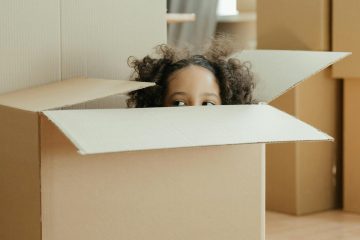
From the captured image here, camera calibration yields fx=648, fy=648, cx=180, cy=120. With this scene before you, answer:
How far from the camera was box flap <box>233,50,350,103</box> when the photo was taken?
0.96 metres

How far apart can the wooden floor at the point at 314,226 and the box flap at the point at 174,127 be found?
24.9 inches

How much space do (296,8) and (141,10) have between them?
0.67 m

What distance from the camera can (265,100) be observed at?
967 millimetres

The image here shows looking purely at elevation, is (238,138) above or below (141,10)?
below

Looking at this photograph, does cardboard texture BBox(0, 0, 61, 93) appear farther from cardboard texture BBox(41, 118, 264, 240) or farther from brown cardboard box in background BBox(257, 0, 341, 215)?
brown cardboard box in background BBox(257, 0, 341, 215)

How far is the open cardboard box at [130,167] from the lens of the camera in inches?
28.1

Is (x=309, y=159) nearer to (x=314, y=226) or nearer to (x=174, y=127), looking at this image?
(x=314, y=226)

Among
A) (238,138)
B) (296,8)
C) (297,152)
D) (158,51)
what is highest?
(296,8)

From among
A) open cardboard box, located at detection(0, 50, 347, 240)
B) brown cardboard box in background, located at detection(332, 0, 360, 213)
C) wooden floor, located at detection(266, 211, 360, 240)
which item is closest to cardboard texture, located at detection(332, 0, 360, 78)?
brown cardboard box in background, located at detection(332, 0, 360, 213)

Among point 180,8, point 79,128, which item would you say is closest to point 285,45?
point 79,128

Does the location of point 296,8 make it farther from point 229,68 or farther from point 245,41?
point 245,41

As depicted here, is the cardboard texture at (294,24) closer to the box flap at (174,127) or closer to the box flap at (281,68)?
the box flap at (281,68)

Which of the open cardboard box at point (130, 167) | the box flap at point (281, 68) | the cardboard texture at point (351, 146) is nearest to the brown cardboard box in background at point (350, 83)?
the cardboard texture at point (351, 146)

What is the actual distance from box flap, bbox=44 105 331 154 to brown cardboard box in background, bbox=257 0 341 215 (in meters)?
0.80
